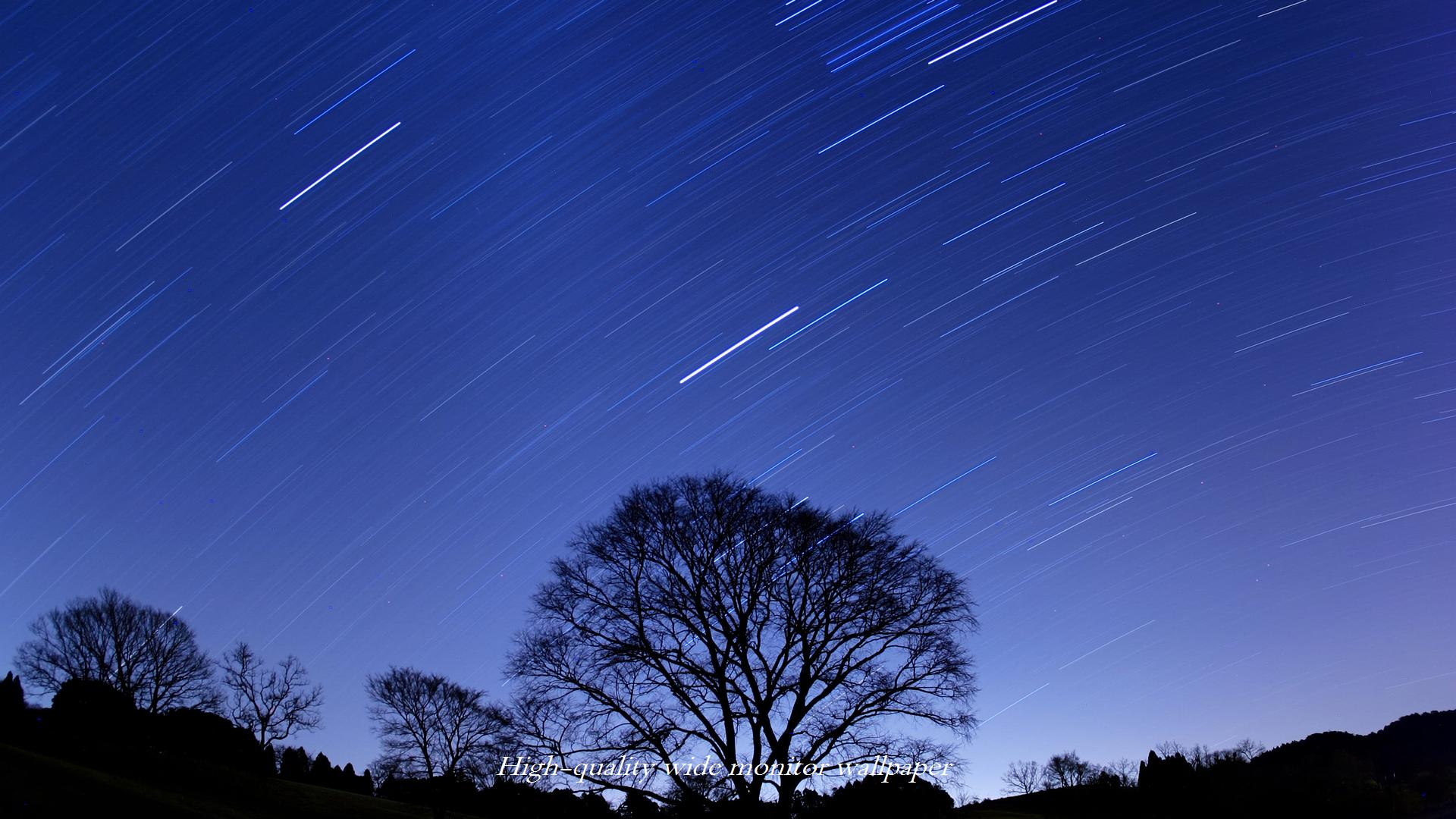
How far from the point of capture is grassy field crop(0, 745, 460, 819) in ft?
74.5

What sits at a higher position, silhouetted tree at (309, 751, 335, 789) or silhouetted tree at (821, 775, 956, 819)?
silhouetted tree at (309, 751, 335, 789)

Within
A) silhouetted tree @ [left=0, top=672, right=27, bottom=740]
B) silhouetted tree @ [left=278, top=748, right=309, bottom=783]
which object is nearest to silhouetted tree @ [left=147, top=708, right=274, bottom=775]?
silhouetted tree @ [left=0, top=672, right=27, bottom=740]

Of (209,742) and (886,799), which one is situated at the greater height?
(209,742)

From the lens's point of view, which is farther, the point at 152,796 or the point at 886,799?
the point at 152,796

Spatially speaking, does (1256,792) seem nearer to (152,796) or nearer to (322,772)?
(152,796)

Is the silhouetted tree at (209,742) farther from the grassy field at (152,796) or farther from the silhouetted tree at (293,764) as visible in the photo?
the silhouetted tree at (293,764)

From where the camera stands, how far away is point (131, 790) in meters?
26.6

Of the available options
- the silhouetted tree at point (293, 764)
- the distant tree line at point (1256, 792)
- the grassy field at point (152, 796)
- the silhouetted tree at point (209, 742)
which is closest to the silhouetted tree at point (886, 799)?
the distant tree line at point (1256, 792)

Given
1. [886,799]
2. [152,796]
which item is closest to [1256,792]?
[886,799]

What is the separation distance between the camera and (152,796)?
1039 inches

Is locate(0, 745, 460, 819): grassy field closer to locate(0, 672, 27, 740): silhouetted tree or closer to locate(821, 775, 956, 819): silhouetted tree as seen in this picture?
locate(0, 672, 27, 740): silhouetted tree

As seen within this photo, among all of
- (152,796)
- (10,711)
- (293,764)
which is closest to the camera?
(152,796)

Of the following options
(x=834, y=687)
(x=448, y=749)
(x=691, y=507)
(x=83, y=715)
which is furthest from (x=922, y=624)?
(x=83, y=715)

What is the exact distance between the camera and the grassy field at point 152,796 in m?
22.7
